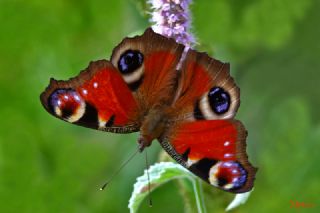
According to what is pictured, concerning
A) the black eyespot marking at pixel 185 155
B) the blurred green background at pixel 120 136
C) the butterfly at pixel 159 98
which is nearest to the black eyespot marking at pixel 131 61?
the butterfly at pixel 159 98

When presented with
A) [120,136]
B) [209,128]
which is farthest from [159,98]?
[120,136]

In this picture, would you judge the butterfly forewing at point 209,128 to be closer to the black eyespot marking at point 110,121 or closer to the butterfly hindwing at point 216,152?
the butterfly hindwing at point 216,152

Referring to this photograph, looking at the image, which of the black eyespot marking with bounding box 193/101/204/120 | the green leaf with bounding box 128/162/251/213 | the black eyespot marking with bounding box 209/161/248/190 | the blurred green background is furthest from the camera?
the blurred green background

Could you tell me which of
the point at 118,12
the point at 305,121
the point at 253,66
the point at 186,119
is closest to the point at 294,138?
the point at 305,121

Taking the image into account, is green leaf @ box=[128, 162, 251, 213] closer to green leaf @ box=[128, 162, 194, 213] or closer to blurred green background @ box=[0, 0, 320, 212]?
green leaf @ box=[128, 162, 194, 213]

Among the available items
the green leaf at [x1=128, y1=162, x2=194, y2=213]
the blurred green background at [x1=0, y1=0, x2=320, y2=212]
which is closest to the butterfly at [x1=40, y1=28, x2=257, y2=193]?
the green leaf at [x1=128, y1=162, x2=194, y2=213]

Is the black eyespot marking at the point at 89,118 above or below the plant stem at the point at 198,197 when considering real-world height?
above
